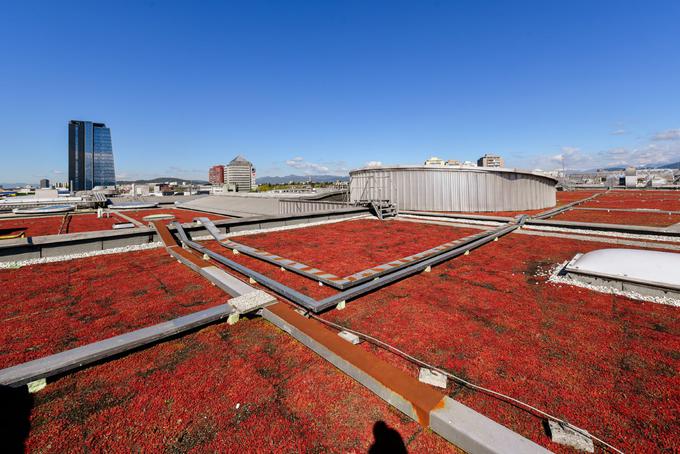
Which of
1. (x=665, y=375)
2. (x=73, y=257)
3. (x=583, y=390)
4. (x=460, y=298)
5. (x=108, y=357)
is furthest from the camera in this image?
(x=73, y=257)

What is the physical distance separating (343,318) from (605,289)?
675 cm

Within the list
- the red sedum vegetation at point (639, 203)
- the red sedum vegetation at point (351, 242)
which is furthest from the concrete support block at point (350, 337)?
the red sedum vegetation at point (639, 203)

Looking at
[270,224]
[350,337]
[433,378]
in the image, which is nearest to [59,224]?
[270,224]

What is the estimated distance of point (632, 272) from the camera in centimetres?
663

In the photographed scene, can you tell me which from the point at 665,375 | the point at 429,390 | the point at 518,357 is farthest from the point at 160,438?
the point at 665,375

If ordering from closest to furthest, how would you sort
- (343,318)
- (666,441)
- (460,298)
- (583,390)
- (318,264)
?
(666,441) → (583,390) → (343,318) → (460,298) → (318,264)

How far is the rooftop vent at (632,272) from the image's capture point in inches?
244

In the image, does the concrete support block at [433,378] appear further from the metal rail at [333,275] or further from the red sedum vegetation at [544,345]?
the metal rail at [333,275]

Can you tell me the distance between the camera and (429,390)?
3.27m

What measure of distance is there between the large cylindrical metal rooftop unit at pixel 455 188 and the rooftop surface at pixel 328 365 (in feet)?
64.1

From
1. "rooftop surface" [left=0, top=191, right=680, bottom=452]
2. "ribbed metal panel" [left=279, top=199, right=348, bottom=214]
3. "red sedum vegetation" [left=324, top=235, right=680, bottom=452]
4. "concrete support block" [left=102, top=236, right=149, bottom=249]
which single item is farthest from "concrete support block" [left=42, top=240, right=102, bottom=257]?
"ribbed metal panel" [left=279, top=199, right=348, bottom=214]

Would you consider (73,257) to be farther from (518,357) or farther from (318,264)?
(518,357)

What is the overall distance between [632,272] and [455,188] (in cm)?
2052

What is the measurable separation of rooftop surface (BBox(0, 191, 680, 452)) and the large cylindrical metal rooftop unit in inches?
769
